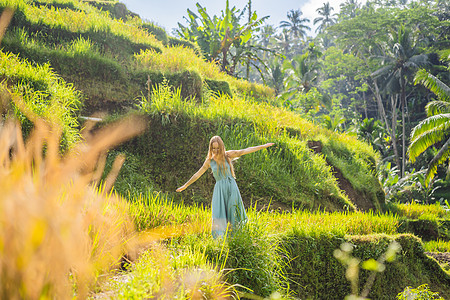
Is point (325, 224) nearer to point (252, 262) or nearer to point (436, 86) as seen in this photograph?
point (252, 262)

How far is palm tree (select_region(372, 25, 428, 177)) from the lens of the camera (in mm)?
26219

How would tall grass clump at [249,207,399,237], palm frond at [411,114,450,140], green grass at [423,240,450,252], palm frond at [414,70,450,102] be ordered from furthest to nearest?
palm frond at [414,70,450,102] → palm frond at [411,114,450,140] → green grass at [423,240,450,252] → tall grass clump at [249,207,399,237]

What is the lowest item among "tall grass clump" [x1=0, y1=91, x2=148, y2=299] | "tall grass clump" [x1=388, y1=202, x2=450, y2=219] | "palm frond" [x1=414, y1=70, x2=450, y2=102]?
"tall grass clump" [x1=388, y1=202, x2=450, y2=219]

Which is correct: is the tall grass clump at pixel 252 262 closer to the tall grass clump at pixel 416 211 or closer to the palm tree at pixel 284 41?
the tall grass clump at pixel 416 211

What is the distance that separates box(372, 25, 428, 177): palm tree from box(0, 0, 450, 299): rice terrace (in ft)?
34.4

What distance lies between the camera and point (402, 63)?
1063 inches

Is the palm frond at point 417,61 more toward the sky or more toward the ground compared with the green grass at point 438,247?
more toward the sky

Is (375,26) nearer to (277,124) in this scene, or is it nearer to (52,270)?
(277,124)

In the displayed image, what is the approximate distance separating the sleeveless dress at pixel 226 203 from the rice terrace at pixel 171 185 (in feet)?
0.07

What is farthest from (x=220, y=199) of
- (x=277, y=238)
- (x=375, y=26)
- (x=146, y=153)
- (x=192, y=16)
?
(x=375, y=26)

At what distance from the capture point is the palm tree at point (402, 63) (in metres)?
26.2

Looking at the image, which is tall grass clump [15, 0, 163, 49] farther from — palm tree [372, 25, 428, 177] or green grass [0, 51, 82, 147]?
palm tree [372, 25, 428, 177]

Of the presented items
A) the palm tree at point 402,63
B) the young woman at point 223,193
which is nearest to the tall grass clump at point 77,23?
the young woman at point 223,193

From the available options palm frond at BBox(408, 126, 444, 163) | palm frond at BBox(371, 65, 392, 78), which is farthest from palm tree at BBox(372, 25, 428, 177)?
palm frond at BBox(408, 126, 444, 163)
